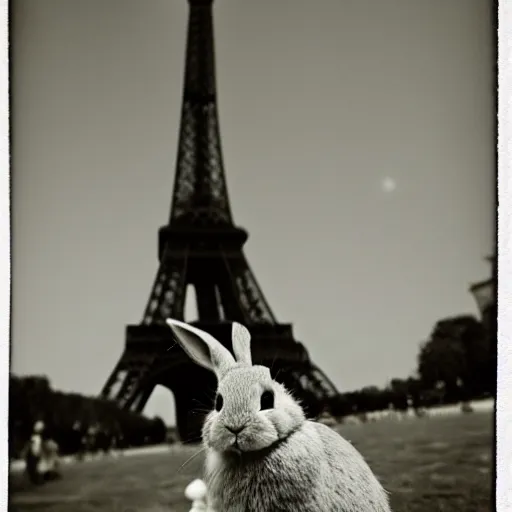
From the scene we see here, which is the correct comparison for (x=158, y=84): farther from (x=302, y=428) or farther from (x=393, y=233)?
(x=302, y=428)

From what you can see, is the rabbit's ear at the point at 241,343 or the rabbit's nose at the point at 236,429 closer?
the rabbit's nose at the point at 236,429

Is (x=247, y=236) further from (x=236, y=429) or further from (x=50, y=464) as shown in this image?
(x=50, y=464)

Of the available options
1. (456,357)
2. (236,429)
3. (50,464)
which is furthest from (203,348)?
(456,357)

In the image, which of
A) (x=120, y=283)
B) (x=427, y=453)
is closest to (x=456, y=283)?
(x=427, y=453)

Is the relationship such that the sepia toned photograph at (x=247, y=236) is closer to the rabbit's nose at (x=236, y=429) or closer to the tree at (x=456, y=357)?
the tree at (x=456, y=357)

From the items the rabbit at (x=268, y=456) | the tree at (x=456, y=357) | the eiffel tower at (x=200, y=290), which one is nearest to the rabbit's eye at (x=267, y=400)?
the rabbit at (x=268, y=456)

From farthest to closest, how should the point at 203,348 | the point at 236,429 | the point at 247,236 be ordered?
the point at 247,236 < the point at 203,348 < the point at 236,429

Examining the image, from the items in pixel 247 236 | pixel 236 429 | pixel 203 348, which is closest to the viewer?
pixel 236 429
